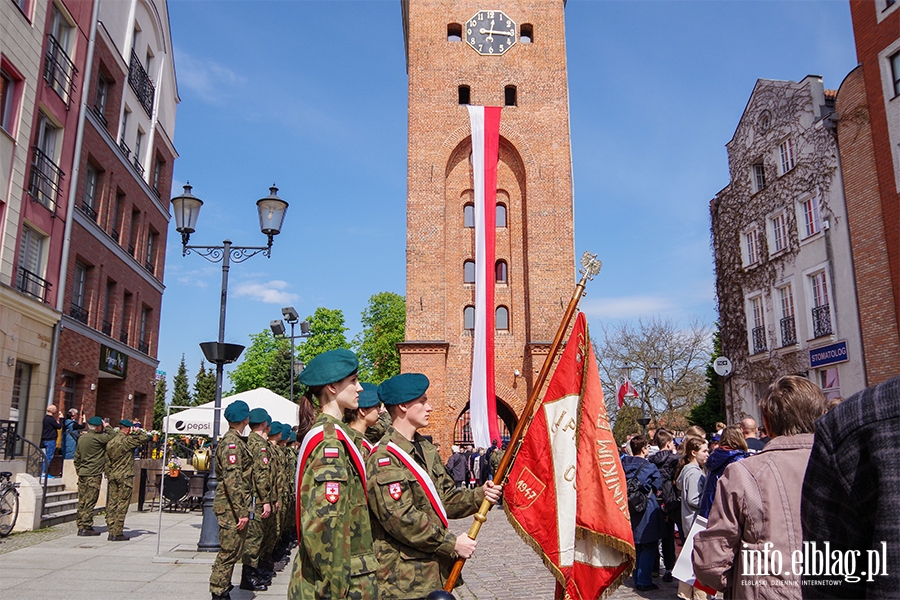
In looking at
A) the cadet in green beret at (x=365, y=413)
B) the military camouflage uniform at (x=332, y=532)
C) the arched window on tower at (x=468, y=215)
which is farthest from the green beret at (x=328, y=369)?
the arched window on tower at (x=468, y=215)

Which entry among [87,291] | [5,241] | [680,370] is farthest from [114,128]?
[680,370]

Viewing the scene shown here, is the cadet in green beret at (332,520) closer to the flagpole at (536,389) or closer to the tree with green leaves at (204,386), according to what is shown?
the flagpole at (536,389)

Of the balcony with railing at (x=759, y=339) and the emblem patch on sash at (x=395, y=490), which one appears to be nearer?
the emblem patch on sash at (x=395, y=490)

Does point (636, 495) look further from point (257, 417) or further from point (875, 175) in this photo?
point (875, 175)

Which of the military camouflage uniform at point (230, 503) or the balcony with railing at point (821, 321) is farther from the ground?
the balcony with railing at point (821, 321)

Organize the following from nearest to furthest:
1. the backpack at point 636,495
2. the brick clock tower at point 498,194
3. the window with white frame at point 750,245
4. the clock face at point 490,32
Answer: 1. the backpack at point 636,495
2. the window with white frame at point 750,245
3. the brick clock tower at point 498,194
4. the clock face at point 490,32

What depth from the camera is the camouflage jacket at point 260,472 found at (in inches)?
299

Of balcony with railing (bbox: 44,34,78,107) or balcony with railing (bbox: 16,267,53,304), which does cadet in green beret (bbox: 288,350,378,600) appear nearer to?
balcony with railing (bbox: 16,267,53,304)

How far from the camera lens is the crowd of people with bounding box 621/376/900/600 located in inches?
54.9

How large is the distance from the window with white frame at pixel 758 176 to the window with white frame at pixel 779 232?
1.81 m

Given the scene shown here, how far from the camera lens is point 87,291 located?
20.6 m

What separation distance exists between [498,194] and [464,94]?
15.7 feet

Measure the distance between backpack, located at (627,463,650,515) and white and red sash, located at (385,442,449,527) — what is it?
15.1ft

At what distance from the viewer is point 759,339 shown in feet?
80.9
